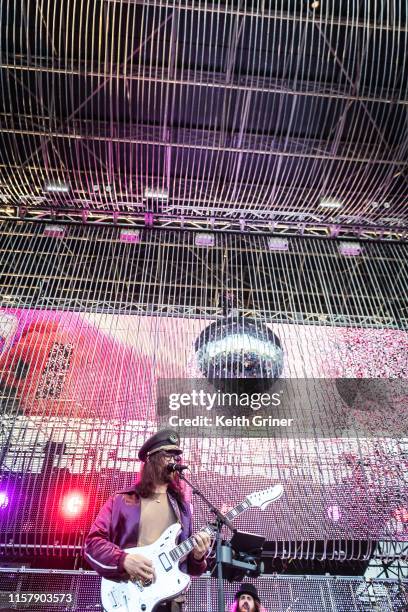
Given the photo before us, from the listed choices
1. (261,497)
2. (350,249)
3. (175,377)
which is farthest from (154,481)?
(350,249)

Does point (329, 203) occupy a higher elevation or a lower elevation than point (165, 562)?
higher

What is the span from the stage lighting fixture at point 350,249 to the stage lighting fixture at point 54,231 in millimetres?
4244

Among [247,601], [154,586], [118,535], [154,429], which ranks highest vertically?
[154,429]

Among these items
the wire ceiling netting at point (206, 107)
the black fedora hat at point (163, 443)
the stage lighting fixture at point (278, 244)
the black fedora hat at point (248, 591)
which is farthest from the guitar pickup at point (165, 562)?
the stage lighting fixture at point (278, 244)

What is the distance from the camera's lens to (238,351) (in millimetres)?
6551

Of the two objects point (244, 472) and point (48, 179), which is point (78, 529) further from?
point (48, 179)

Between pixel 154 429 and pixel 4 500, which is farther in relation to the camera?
pixel 154 429

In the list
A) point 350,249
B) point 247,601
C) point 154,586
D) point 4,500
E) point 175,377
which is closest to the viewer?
point 154,586

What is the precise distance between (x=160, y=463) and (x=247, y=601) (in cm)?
228

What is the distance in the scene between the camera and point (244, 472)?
17.9ft

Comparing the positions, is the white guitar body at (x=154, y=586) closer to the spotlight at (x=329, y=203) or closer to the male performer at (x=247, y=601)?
the male performer at (x=247, y=601)

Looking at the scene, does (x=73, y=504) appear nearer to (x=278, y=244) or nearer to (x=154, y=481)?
(x=154, y=481)

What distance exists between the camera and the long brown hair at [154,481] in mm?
3139

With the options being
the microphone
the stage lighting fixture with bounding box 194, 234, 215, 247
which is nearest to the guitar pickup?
the microphone
